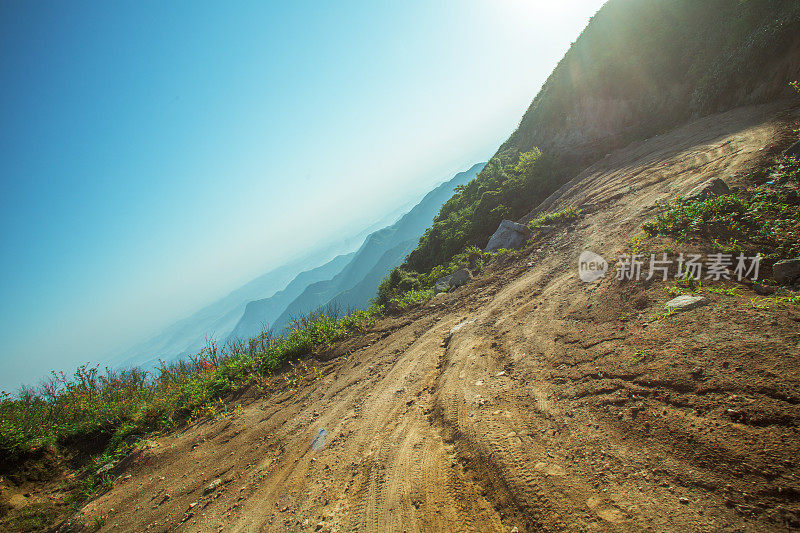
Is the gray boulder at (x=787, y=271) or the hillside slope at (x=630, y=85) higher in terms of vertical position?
the hillside slope at (x=630, y=85)

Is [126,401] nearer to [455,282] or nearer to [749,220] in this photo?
[455,282]

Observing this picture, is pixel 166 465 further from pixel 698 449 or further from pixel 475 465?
pixel 698 449

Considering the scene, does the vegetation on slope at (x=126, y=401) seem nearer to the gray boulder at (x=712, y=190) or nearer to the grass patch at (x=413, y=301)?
the grass patch at (x=413, y=301)

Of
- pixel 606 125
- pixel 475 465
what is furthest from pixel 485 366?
pixel 606 125

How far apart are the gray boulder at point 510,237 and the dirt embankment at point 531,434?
4.37 meters

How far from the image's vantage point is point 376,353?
23.6 ft

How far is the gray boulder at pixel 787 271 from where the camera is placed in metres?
3.94

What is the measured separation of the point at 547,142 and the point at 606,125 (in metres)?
4.93

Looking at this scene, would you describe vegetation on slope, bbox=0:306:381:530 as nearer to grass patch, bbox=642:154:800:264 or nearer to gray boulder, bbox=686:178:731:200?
grass patch, bbox=642:154:800:264

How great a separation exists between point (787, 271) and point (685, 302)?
1.38 meters

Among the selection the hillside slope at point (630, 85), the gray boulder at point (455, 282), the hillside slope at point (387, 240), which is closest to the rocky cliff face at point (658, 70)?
the hillside slope at point (630, 85)

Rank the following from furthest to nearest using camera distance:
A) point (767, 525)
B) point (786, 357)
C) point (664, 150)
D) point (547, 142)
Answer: point (547, 142) < point (664, 150) < point (786, 357) < point (767, 525)

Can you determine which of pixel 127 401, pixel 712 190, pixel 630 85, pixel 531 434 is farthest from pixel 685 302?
pixel 630 85

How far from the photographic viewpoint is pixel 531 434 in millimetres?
3082
